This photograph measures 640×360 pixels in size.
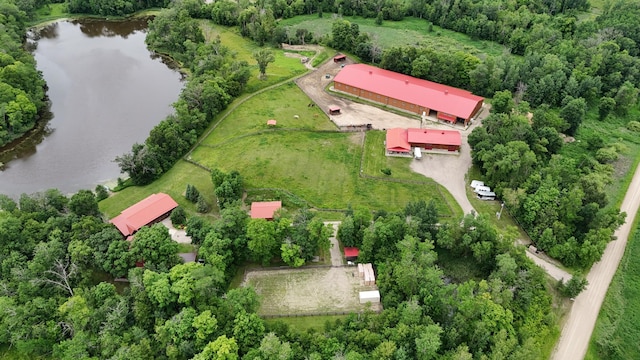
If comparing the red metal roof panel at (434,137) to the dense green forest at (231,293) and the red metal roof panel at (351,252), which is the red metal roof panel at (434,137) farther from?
the red metal roof panel at (351,252)

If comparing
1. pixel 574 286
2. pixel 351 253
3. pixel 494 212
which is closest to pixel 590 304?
pixel 574 286

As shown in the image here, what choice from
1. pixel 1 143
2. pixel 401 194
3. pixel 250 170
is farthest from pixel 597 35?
pixel 1 143

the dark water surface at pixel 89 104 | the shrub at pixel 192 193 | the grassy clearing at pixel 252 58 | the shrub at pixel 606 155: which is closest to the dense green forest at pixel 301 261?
the shrub at pixel 606 155

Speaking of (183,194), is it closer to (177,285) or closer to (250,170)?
(250,170)

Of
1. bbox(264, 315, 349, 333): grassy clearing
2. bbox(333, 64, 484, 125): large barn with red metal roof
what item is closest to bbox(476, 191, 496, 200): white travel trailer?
bbox(333, 64, 484, 125): large barn with red metal roof

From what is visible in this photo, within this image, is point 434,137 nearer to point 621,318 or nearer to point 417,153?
point 417,153

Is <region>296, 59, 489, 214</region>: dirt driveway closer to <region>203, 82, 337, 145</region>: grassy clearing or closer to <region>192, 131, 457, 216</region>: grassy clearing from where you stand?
<region>203, 82, 337, 145</region>: grassy clearing
